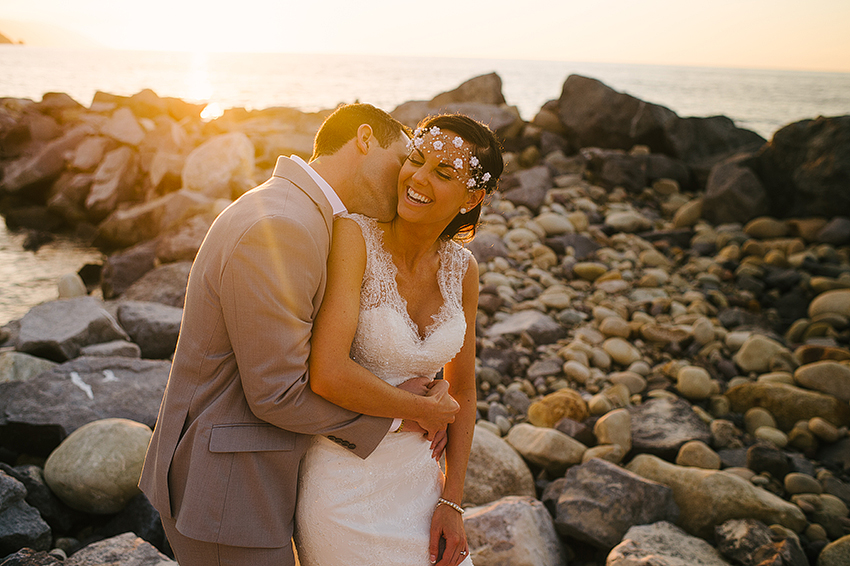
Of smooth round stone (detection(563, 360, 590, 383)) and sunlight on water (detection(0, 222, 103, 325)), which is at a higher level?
smooth round stone (detection(563, 360, 590, 383))

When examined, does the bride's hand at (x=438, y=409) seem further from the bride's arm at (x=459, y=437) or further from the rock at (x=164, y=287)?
the rock at (x=164, y=287)

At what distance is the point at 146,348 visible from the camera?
595 centimetres

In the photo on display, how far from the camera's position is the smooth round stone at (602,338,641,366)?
6461 millimetres

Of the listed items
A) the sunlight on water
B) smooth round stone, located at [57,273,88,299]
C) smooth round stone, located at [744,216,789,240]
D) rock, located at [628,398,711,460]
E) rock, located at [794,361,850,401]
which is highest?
smooth round stone, located at [744,216,789,240]

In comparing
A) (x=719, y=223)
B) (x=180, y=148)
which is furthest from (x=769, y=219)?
(x=180, y=148)

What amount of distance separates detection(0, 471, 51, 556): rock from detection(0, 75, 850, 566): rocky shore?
0.01 m

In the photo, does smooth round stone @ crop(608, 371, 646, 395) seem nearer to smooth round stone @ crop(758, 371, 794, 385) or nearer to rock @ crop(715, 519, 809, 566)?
smooth round stone @ crop(758, 371, 794, 385)

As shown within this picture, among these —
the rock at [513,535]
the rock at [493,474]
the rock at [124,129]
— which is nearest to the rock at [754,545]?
the rock at [513,535]

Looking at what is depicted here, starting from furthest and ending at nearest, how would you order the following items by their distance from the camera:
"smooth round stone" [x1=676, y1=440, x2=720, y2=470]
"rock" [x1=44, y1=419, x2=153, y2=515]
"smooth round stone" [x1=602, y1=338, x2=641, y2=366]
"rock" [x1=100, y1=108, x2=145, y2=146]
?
1. "rock" [x1=100, y1=108, x2=145, y2=146]
2. "smooth round stone" [x1=602, y1=338, x2=641, y2=366]
3. "smooth round stone" [x1=676, y1=440, x2=720, y2=470]
4. "rock" [x1=44, y1=419, x2=153, y2=515]

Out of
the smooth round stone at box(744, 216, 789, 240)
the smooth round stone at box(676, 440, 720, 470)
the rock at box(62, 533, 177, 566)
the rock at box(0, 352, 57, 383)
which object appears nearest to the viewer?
the rock at box(62, 533, 177, 566)

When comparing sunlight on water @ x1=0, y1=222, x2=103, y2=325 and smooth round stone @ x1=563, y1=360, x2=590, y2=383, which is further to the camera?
sunlight on water @ x1=0, y1=222, x2=103, y2=325

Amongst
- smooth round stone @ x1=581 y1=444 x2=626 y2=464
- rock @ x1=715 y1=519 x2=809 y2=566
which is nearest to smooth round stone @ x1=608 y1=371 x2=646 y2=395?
smooth round stone @ x1=581 y1=444 x2=626 y2=464

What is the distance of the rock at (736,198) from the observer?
10695mm

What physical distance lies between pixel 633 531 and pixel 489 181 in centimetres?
245
